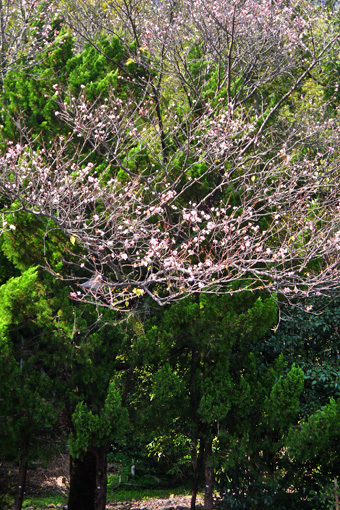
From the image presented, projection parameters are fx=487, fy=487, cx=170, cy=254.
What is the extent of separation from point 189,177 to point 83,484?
4066 mm

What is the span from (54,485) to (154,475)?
1845mm

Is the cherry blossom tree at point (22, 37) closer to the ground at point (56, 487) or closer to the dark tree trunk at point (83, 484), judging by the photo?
the dark tree trunk at point (83, 484)

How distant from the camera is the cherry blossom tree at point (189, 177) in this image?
204 inches

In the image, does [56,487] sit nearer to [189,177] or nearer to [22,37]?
[189,177]

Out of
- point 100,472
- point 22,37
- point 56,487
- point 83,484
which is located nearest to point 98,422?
point 100,472

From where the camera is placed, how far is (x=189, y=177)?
581 cm

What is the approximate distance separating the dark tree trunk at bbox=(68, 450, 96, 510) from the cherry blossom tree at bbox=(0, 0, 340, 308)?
82.4 inches

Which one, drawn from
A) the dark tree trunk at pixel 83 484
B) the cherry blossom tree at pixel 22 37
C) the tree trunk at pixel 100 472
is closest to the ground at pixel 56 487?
the dark tree trunk at pixel 83 484

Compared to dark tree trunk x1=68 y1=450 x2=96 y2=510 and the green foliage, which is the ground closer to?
dark tree trunk x1=68 y1=450 x2=96 y2=510

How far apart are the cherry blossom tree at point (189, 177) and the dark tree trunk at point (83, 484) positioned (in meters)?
2.09

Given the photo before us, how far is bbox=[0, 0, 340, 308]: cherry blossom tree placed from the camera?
5.18 meters

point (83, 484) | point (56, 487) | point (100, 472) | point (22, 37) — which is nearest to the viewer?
point (100, 472)

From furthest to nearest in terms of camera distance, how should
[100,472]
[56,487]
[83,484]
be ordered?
[56,487]
[83,484]
[100,472]

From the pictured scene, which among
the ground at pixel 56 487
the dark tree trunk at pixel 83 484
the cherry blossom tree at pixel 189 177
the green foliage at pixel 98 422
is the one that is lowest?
the ground at pixel 56 487
